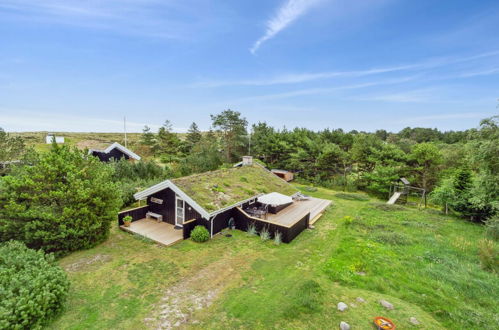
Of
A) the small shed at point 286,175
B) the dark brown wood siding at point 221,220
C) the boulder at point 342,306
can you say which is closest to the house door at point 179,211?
the dark brown wood siding at point 221,220

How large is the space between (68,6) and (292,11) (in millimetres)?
13866

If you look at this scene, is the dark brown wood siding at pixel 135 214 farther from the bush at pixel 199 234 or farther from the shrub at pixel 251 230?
the shrub at pixel 251 230

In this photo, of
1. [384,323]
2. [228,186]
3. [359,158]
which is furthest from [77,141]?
[384,323]

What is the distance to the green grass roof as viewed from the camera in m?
10.3

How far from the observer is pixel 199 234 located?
30.6ft

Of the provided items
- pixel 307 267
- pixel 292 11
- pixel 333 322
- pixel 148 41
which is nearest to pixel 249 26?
pixel 292 11

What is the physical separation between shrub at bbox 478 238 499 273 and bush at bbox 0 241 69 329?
1319cm

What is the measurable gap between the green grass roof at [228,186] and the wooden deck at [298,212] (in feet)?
4.08

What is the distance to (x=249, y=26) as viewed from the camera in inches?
742

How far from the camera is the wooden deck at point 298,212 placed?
1226cm

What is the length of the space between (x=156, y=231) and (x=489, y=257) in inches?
533

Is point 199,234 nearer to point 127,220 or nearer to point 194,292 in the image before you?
point 194,292

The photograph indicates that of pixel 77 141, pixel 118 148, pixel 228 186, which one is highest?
pixel 77 141

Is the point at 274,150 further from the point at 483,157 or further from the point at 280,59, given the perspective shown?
the point at 483,157
